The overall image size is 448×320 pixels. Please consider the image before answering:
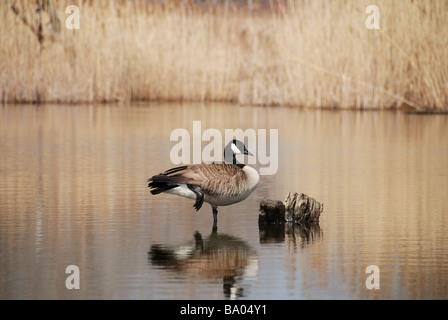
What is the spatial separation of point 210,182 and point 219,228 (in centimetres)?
39

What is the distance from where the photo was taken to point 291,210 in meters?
6.85

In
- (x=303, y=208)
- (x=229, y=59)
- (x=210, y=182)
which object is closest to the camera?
(x=210, y=182)

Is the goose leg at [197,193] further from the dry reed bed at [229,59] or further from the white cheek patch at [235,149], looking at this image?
the dry reed bed at [229,59]

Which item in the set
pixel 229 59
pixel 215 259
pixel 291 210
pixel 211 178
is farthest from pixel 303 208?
pixel 229 59

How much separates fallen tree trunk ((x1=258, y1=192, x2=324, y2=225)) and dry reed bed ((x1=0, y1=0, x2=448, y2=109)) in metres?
11.6

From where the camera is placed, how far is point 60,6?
22031 mm

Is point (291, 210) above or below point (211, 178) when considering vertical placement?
below

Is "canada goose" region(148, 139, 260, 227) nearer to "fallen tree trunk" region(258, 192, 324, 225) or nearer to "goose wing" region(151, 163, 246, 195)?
"goose wing" region(151, 163, 246, 195)

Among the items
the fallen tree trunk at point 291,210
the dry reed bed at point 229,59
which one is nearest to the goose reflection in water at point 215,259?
the fallen tree trunk at point 291,210

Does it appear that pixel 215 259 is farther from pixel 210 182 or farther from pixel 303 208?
pixel 303 208

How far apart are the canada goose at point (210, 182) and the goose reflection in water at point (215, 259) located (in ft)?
1.24

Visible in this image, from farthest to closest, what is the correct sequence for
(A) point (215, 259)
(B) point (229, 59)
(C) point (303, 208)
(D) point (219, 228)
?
1. (B) point (229, 59)
2. (C) point (303, 208)
3. (D) point (219, 228)
4. (A) point (215, 259)
